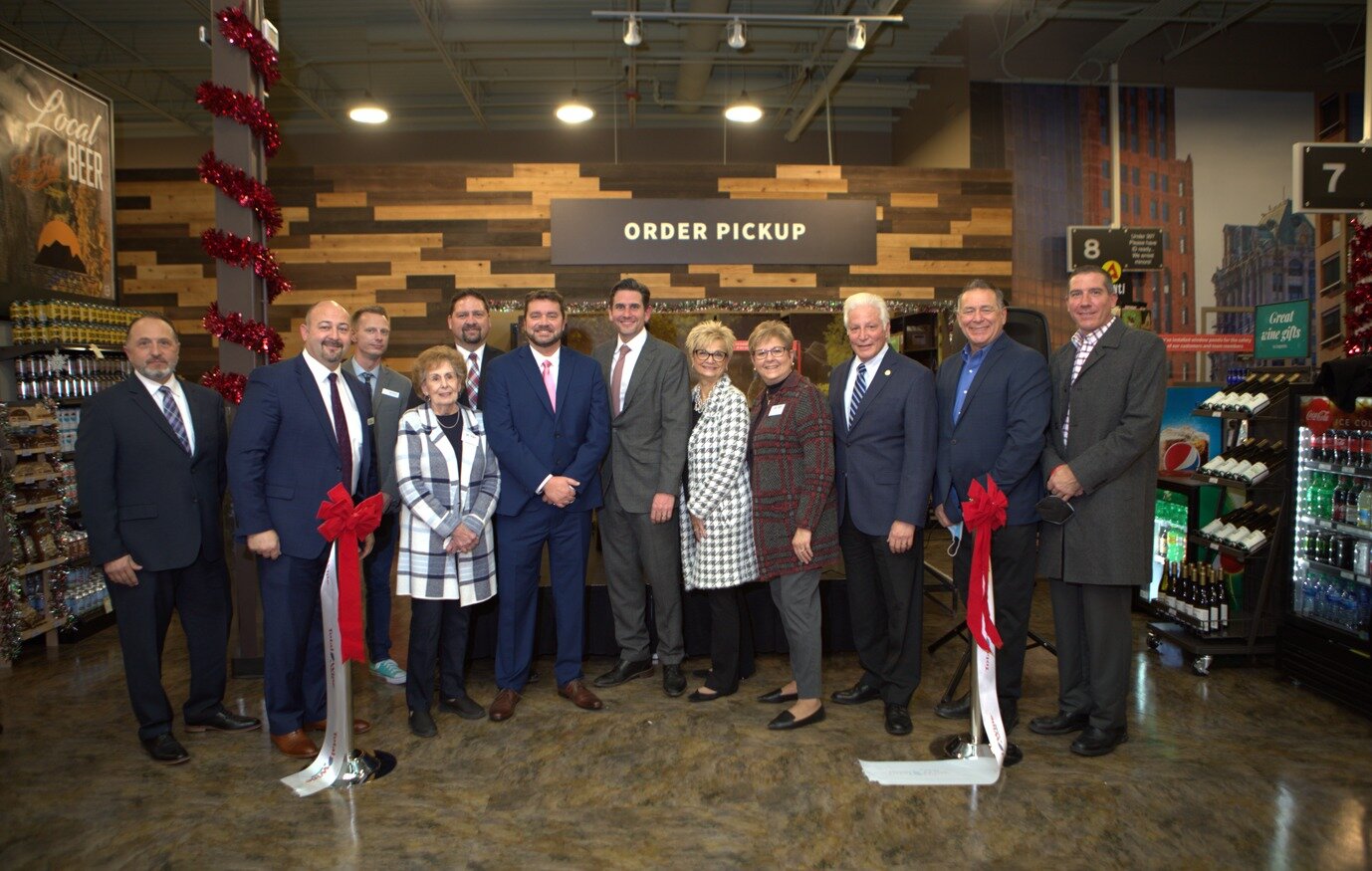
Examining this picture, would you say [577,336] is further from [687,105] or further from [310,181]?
[687,105]

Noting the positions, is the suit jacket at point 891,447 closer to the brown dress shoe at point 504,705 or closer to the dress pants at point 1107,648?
the dress pants at point 1107,648

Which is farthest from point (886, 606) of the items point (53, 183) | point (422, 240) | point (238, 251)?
point (422, 240)

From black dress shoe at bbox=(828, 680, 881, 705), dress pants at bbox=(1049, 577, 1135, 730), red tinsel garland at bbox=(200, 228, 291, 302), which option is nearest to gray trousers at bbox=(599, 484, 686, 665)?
black dress shoe at bbox=(828, 680, 881, 705)

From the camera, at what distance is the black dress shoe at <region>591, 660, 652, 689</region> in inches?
161

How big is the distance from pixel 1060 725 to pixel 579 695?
6.50 feet

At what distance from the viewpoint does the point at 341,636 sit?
3086mm

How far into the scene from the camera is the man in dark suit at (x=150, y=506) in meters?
3.23

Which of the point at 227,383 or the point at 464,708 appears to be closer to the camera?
the point at 464,708

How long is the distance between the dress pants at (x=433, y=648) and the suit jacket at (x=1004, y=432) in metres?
2.09

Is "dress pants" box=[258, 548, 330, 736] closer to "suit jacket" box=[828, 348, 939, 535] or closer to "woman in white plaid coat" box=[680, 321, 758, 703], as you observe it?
"woman in white plaid coat" box=[680, 321, 758, 703]

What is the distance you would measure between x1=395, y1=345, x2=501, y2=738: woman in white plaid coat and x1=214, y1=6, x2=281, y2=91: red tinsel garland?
1.95 meters

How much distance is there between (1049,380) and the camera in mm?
3438

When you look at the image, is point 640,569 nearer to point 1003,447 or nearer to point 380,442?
point 380,442

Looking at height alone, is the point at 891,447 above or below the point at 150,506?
above
